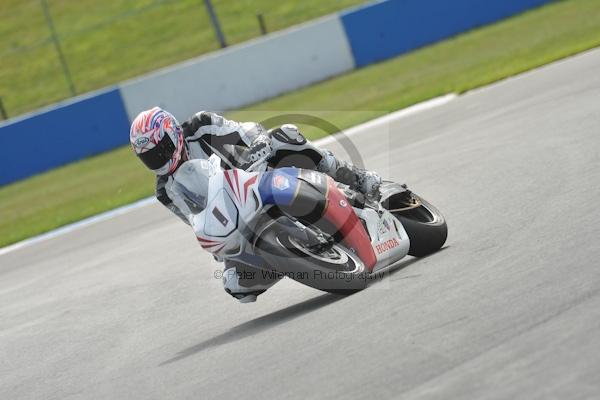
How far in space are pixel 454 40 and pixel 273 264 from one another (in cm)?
1637

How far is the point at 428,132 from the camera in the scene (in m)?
13.2

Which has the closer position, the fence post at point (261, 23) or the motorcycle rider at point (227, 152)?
the motorcycle rider at point (227, 152)

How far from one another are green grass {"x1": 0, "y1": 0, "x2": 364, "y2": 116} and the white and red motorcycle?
756 inches

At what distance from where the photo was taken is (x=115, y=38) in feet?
91.1

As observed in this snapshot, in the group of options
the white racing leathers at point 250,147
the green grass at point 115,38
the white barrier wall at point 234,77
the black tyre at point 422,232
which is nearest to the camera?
the white racing leathers at point 250,147

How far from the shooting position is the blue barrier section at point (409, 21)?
22000 mm

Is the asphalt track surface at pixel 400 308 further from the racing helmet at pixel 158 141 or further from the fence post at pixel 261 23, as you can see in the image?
the fence post at pixel 261 23

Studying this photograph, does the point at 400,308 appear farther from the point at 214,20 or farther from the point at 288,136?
the point at 214,20

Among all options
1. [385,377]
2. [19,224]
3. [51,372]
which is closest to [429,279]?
[385,377]

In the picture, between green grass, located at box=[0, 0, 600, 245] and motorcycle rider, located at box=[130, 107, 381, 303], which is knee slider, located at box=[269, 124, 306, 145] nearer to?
motorcycle rider, located at box=[130, 107, 381, 303]

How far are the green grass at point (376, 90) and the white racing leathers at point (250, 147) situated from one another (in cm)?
838

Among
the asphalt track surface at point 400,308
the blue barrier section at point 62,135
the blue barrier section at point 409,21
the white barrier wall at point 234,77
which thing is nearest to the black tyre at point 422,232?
the asphalt track surface at point 400,308

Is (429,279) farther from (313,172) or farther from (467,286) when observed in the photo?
(313,172)

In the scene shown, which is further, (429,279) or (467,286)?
(429,279)
